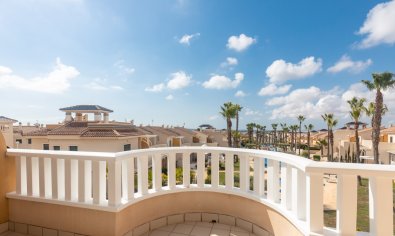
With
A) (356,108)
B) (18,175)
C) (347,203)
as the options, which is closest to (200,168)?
(347,203)

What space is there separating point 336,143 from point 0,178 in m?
53.1

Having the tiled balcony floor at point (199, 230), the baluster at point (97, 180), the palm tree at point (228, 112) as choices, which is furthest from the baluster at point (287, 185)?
the palm tree at point (228, 112)

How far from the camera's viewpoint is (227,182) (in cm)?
316

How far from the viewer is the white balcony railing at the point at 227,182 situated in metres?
1.68

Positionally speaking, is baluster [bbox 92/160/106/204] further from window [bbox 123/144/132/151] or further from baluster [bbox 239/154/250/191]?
window [bbox 123/144/132/151]

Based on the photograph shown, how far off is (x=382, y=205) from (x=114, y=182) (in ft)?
8.36

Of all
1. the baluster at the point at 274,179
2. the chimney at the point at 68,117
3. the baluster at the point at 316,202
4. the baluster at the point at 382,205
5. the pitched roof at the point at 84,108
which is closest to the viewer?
the baluster at the point at 382,205

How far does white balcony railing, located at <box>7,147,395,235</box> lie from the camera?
168cm

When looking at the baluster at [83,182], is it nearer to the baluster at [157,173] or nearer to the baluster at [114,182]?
the baluster at [114,182]

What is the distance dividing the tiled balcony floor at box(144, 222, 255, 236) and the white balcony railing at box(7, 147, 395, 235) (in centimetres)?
51

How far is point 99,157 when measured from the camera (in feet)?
8.17

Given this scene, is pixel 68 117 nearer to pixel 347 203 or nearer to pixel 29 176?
pixel 29 176

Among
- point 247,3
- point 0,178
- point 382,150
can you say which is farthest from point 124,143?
point 382,150

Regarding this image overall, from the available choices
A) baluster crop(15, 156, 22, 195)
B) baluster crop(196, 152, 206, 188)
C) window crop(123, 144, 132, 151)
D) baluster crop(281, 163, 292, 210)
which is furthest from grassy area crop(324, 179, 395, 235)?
window crop(123, 144, 132, 151)
